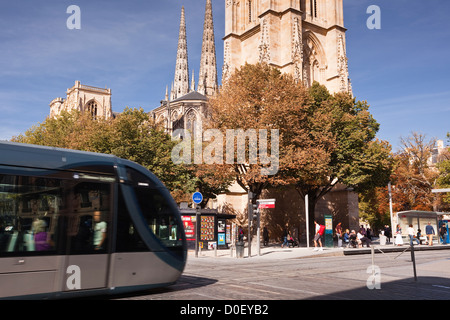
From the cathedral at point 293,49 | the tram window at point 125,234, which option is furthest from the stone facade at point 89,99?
the tram window at point 125,234

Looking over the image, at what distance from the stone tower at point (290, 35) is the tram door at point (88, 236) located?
117ft

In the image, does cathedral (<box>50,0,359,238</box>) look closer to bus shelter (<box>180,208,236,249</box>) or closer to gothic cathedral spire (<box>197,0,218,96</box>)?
bus shelter (<box>180,208,236,249</box>)

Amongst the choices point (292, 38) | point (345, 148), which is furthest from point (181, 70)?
point (345, 148)

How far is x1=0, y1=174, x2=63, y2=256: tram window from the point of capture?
6340mm

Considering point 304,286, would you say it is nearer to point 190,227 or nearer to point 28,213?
point 28,213

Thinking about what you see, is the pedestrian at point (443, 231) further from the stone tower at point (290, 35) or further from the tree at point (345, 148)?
the stone tower at point (290, 35)

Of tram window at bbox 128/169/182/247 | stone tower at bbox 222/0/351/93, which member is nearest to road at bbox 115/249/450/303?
tram window at bbox 128/169/182/247

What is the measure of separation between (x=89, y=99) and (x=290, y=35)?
198 feet

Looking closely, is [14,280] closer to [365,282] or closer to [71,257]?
[71,257]

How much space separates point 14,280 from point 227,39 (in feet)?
145

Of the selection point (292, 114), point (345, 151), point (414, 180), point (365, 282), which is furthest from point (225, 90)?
point (414, 180)

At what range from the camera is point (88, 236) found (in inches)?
279

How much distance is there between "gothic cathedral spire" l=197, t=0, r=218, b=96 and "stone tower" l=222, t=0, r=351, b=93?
5428cm
